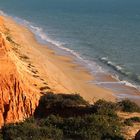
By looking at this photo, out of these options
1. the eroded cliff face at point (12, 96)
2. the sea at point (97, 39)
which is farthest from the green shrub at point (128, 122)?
the sea at point (97, 39)

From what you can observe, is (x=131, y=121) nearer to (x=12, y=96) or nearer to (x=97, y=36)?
(x=12, y=96)

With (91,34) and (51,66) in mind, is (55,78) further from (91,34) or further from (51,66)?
(91,34)

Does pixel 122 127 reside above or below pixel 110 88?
above

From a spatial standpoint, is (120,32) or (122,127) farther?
(120,32)

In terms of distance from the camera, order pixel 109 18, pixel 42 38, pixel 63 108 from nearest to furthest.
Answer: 1. pixel 63 108
2. pixel 42 38
3. pixel 109 18

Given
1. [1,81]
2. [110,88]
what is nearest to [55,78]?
[110,88]

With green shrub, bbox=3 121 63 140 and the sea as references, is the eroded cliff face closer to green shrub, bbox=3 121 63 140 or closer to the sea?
green shrub, bbox=3 121 63 140
